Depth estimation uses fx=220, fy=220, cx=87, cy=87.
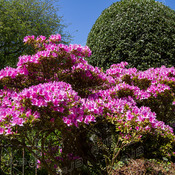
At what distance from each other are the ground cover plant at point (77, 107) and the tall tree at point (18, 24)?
9.18 m

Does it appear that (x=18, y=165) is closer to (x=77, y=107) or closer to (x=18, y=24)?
(x=77, y=107)

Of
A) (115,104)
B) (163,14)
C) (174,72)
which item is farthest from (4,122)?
(163,14)

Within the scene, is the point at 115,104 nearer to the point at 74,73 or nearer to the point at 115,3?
the point at 74,73

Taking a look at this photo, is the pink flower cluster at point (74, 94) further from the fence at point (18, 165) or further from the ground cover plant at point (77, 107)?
the fence at point (18, 165)

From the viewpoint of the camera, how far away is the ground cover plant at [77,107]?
2445mm

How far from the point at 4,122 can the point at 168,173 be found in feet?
6.63

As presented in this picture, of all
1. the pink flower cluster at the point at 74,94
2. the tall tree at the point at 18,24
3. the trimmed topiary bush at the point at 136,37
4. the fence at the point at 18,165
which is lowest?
the fence at the point at 18,165

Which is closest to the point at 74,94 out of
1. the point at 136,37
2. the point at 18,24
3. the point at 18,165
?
the point at 18,165

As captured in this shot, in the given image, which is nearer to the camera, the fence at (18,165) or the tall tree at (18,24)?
the fence at (18,165)

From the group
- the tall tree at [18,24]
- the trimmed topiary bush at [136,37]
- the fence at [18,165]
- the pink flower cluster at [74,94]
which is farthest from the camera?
the tall tree at [18,24]

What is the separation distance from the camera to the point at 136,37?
5703 millimetres

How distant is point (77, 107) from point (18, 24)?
36.0 ft

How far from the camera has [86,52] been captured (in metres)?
3.81

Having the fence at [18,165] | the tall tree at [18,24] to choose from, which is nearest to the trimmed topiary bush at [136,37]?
the fence at [18,165]
